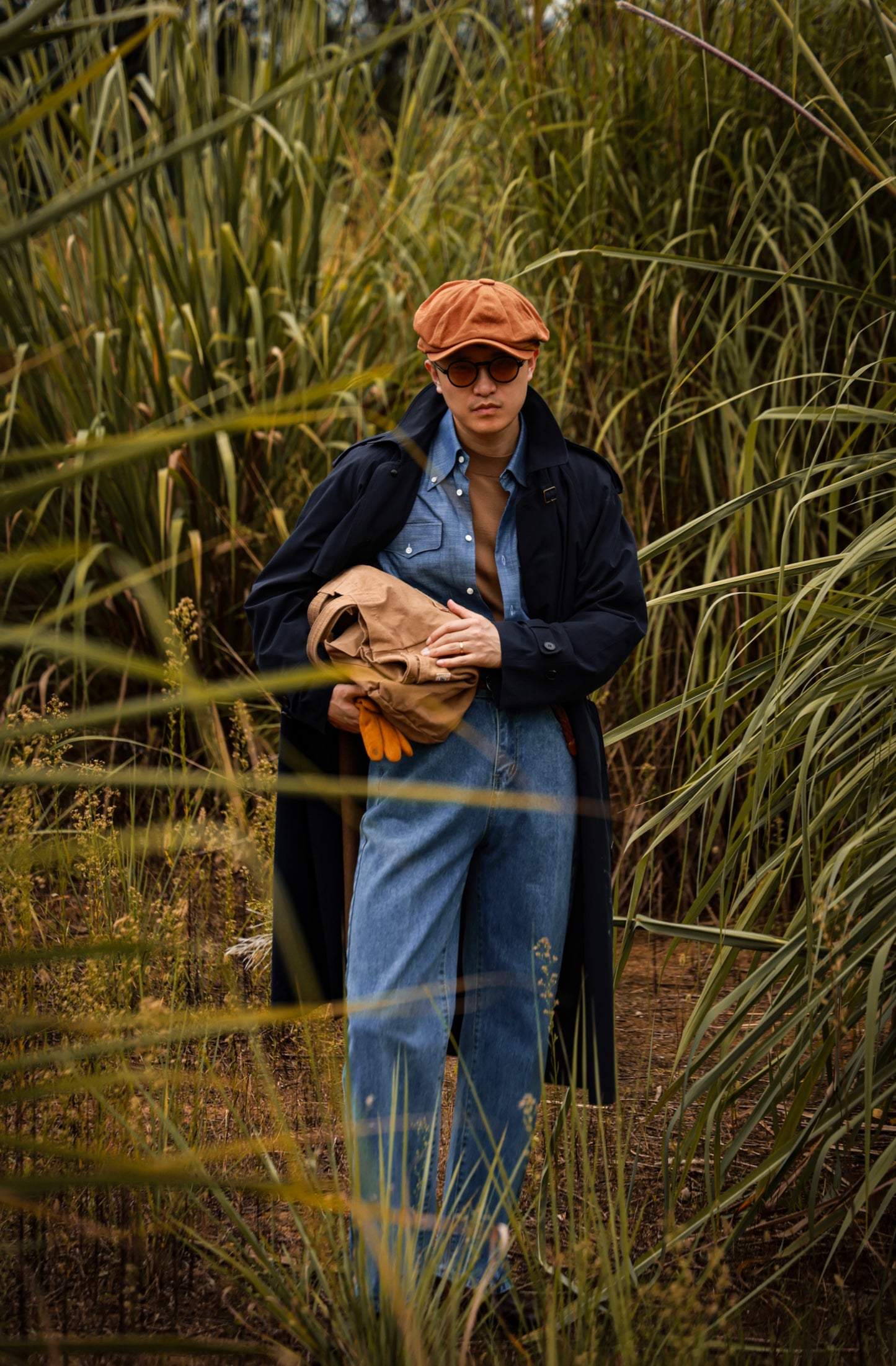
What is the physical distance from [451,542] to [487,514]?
0.30ft

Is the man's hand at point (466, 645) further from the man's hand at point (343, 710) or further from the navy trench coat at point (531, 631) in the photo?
the man's hand at point (343, 710)

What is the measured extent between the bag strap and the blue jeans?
228 mm

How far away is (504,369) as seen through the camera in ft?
6.92

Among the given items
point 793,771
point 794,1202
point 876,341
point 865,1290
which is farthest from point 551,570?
point 876,341

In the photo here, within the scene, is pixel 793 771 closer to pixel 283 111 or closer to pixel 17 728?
pixel 17 728

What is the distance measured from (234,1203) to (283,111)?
164 inches

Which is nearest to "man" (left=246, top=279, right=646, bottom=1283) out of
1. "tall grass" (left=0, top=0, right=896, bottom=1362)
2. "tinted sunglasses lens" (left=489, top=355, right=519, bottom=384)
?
"tinted sunglasses lens" (left=489, top=355, right=519, bottom=384)

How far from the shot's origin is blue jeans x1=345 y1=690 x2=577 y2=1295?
6.57 ft

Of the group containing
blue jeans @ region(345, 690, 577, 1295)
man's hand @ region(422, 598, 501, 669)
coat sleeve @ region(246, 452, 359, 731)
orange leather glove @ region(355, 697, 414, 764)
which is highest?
coat sleeve @ region(246, 452, 359, 731)

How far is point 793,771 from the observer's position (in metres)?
2.07

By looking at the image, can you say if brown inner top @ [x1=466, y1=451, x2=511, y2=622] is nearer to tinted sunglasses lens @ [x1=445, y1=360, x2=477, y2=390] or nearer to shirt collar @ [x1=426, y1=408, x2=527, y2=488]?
shirt collar @ [x1=426, y1=408, x2=527, y2=488]

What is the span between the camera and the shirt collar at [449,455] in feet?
7.21

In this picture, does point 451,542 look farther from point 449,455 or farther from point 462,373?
point 462,373

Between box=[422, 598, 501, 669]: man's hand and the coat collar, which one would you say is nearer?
box=[422, 598, 501, 669]: man's hand
